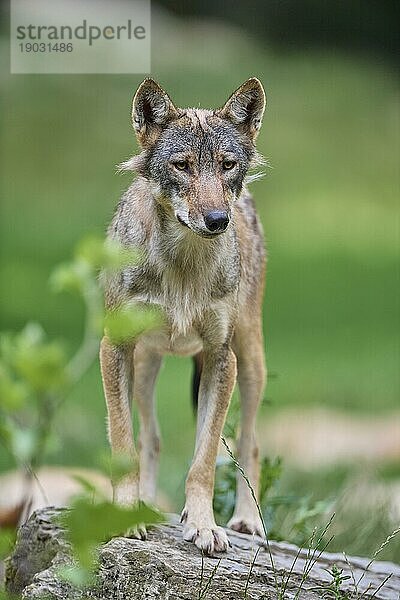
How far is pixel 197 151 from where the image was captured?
17.4 ft

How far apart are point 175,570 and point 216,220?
1496 mm

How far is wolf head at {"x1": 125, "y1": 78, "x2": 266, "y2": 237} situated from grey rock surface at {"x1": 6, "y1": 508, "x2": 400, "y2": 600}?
141cm

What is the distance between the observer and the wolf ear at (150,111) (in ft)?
17.8

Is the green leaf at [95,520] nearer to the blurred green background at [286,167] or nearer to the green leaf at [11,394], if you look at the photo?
the green leaf at [11,394]

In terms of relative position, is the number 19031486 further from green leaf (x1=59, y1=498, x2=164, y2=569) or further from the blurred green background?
green leaf (x1=59, y1=498, x2=164, y2=569)

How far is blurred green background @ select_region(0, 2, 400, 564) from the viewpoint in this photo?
18422 mm

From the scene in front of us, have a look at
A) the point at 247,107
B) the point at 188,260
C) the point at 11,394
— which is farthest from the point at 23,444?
the point at 247,107

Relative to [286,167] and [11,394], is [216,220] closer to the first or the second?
[11,394]

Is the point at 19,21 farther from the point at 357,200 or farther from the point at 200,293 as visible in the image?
the point at 200,293

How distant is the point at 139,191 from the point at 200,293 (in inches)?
25.2

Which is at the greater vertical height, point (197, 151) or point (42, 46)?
point (42, 46)

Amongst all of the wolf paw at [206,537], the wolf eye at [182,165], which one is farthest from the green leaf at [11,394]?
the wolf eye at [182,165]

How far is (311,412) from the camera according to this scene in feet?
49.8

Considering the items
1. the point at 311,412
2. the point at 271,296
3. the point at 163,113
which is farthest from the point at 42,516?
the point at 271,296
